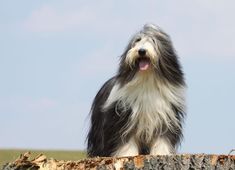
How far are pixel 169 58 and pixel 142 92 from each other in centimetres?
46

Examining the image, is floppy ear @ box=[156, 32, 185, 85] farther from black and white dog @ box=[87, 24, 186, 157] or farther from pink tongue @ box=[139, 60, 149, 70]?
pink tongue @ box=[139, 60, 149, 70]

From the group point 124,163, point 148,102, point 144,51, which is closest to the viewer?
point 124,163

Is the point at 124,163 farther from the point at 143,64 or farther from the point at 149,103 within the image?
the point at 149,103

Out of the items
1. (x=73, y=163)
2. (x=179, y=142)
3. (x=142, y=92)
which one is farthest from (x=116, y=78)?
(x=73, y=163)

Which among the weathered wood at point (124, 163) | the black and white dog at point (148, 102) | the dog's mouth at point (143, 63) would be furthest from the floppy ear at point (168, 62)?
the weathered wood at point (124, 163)

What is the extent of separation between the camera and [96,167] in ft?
17.9

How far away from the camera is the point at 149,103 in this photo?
7.66m

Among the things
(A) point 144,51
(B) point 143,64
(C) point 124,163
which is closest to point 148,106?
(B) point 143,64

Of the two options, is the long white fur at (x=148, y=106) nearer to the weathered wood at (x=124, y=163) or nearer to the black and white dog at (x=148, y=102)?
the black and white dog at (x=148, y=102)

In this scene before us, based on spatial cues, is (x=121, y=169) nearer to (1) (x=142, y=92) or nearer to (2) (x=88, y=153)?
(1) (x=142, y=92)

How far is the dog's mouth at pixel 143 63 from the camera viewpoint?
7.42 m

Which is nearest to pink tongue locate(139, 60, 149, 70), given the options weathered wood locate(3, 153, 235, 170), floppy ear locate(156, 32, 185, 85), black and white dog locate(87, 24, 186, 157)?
black and white dog locate(87, 24, 186, 157)

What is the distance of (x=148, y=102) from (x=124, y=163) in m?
2.28

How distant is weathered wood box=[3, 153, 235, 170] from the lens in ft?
17.8
